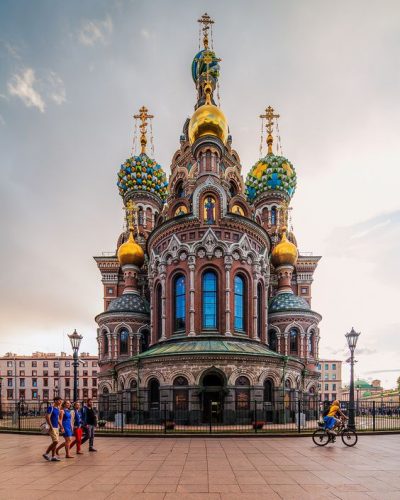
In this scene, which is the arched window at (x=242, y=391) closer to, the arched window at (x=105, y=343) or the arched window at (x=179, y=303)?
the arched window at (x=179, y=303)

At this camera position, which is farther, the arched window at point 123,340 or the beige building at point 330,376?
the beige building at point 330,376

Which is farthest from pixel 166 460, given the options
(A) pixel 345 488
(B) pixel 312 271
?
(B) pixel 312 271

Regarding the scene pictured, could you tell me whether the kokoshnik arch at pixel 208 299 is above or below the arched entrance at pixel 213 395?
above

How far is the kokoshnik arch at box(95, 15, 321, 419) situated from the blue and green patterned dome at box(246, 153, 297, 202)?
321mm

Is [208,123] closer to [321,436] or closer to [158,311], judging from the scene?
[158,311]

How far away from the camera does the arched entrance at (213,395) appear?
24.4 metres

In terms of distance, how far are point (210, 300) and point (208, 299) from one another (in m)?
0.15

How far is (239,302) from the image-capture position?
2950 cm

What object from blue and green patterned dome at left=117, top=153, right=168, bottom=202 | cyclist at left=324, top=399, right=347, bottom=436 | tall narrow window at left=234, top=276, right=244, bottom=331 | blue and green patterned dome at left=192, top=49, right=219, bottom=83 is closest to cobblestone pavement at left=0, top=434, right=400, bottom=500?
cyclist at left=324, top=399, right=347, bottom=436

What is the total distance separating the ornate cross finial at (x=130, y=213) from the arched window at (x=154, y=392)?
19.7 meters

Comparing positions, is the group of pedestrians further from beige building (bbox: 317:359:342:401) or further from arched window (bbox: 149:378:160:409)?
beige building (bbox: 317:359:342:401)

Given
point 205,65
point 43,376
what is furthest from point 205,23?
point 43,376

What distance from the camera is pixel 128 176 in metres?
47.8

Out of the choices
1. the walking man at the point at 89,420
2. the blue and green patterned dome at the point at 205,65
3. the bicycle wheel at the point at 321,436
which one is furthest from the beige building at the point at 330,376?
the walking man at the point at 89,420
